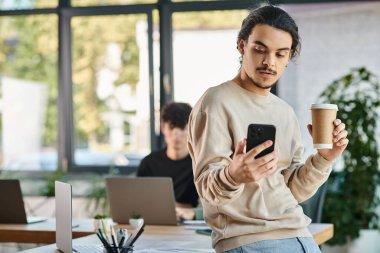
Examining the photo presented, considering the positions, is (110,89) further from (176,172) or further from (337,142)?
(337,142)

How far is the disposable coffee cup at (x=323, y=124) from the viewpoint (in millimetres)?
2195

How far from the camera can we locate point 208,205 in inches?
85.4

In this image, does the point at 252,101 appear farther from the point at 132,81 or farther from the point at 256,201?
the point at 132,81

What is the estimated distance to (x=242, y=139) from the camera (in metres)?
2.09

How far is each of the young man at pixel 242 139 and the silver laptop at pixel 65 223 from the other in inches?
30.1

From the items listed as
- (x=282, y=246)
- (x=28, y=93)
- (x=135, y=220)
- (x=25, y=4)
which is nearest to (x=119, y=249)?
(x=282, y=246)

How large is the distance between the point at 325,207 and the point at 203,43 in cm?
172

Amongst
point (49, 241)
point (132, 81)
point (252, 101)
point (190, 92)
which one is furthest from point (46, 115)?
point (252, 101)

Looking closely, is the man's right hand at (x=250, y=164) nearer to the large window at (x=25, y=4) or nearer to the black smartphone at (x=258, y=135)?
the black smartphone at (x=258, y=135)

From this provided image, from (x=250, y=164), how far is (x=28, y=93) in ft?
17.2

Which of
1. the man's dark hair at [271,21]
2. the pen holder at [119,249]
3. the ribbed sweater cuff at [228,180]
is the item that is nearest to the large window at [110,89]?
the pen holder at [119,249]

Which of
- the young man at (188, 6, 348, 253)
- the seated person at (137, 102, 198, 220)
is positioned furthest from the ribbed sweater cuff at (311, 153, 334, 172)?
the seated person at (137, 102, 198, 220)

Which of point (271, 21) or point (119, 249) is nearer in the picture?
point (271, 21)

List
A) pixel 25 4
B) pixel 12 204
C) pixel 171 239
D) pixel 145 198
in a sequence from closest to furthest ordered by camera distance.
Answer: pixel 171 239, pixel 145 198, pixel 12 204, pixel 25 4
